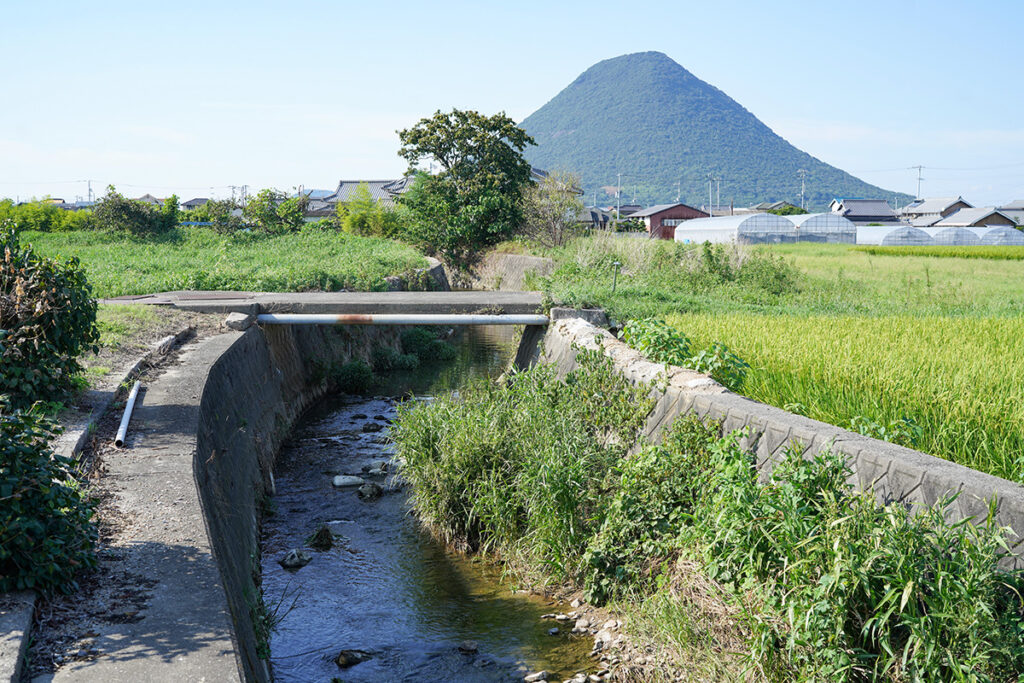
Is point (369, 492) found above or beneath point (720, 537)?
beneath

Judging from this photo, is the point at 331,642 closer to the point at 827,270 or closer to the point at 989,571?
the point at 989,571

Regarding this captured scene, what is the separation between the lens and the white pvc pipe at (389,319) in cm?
1139

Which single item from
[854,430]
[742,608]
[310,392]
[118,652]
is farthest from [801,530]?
[310,392]

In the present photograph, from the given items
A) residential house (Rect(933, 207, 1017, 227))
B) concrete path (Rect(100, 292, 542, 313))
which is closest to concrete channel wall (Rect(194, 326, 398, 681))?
concrete path (Rect(100, 292, 542, 313))

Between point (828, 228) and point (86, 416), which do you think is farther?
point (828, 228)

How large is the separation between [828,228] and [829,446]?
1762 inches

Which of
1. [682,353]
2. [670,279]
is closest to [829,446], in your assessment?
[682,353]

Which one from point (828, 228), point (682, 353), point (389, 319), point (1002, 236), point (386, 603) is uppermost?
point (828, 228)

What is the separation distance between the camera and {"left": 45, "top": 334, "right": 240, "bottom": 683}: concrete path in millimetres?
3098

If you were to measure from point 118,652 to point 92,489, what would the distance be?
1.86 meters

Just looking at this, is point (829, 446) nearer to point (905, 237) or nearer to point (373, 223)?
point (373, 223)

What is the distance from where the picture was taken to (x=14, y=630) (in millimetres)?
3131

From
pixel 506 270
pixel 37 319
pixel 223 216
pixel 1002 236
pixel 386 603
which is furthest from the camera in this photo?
pixel 1002 236

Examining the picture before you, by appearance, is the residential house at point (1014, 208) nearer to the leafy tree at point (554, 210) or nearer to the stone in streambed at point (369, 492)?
the leafy tree at point (554, 210)
